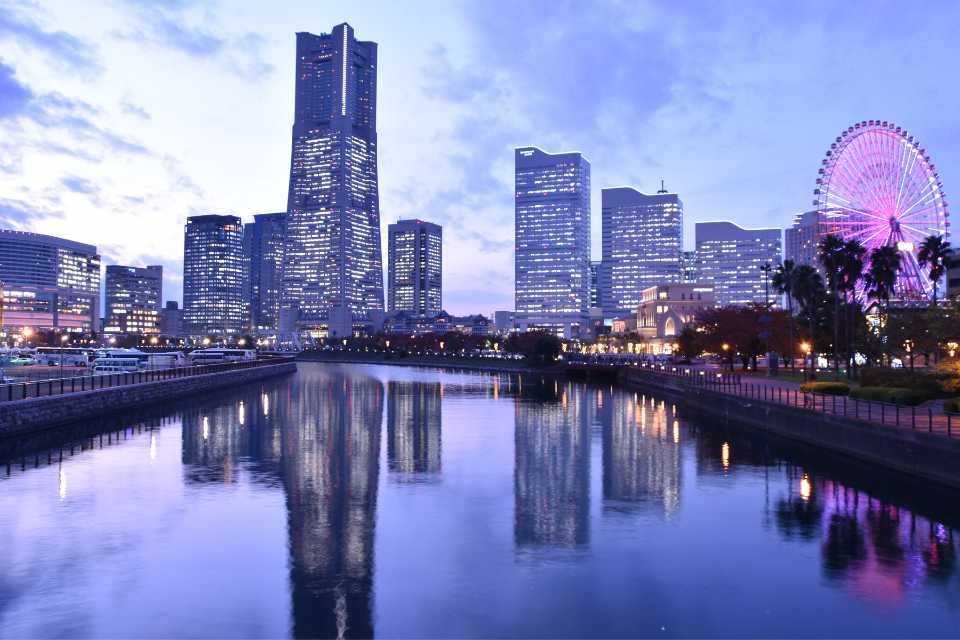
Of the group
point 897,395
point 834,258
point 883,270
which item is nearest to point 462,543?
point 897,395

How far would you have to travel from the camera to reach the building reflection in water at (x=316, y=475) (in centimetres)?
1802

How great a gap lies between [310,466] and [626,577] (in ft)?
68.5

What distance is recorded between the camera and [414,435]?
50.4 meters

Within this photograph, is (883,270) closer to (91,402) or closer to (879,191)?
(879,191)

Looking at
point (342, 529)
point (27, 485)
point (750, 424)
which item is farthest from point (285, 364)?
point (342, 529)

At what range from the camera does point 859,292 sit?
93000 mm

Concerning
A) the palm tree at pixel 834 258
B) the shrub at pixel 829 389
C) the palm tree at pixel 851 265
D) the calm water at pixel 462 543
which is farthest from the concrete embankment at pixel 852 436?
the palm tree at pixel 851 265

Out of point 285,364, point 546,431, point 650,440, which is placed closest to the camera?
point 650,440

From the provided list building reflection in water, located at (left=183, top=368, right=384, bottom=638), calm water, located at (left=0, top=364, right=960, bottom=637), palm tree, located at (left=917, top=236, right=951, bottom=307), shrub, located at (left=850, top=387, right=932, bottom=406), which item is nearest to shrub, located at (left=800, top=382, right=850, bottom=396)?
shrub, located at (left=850, top=387, right=932, bottom=406)

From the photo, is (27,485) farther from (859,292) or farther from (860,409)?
(859,292)

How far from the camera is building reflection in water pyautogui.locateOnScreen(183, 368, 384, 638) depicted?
1802 centimetres

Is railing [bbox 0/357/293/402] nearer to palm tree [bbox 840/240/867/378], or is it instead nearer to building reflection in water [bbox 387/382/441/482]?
building reflection in water [bbox 387/382/441/482]

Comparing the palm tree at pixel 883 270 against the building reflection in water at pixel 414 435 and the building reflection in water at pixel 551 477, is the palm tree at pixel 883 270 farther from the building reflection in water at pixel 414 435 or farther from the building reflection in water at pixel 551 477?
the building reflection in water at pixel 414 435

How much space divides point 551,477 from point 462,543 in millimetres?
12280
